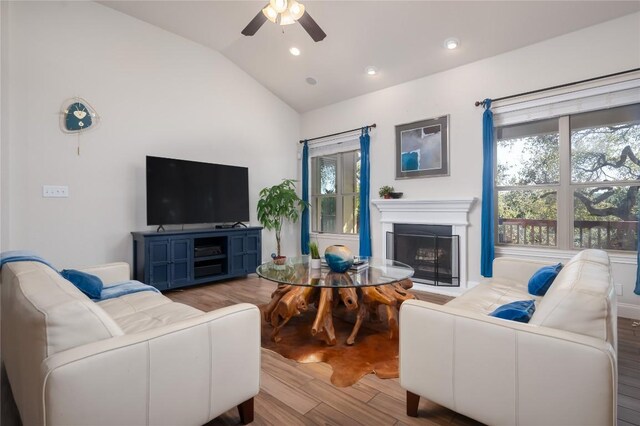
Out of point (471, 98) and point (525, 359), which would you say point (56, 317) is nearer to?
point (525, 359)

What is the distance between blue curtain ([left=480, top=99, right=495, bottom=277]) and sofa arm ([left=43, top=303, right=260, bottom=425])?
3123 millimetres

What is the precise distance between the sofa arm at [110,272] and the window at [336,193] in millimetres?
3438

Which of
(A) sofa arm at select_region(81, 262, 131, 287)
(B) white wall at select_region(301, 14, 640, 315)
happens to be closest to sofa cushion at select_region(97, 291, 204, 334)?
(A) sofa arm at select_region(81, 262, 131, 287)

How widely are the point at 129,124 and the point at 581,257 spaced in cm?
466

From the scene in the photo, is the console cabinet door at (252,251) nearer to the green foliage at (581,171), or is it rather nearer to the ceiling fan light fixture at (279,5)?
the ceiling fan light fixture at (279,5)

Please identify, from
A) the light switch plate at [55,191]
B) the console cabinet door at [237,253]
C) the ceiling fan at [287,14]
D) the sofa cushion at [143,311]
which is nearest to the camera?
the sofa cushion at [143,311]

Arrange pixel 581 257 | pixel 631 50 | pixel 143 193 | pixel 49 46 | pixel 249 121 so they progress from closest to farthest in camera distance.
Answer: pixel 581 257 < pixel 631 50 < pixel 49 46 < pixel 143 193 < pixel 249 121

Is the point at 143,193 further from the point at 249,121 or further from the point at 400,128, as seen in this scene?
the point at 400,128

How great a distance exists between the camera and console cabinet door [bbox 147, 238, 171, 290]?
12.0 feet

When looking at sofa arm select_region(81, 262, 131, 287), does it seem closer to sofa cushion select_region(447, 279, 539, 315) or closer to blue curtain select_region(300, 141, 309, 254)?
sofa cushion select_region(447, 279, 539, 315)

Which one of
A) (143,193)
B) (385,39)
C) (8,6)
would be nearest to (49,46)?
(8,6)

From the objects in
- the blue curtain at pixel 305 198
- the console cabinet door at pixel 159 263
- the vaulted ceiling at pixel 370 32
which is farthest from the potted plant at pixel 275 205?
the vaulted ceiling at pixel 370 32

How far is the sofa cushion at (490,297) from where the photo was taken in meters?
1.95

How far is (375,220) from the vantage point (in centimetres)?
475
